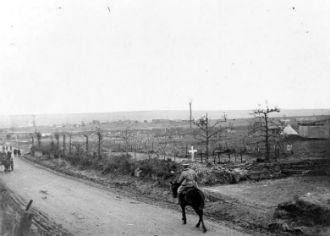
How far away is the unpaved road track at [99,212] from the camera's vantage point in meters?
13.4

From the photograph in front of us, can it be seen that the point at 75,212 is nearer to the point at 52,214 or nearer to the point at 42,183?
the point at 52,214

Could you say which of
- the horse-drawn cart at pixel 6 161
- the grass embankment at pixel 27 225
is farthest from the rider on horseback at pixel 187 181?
the horse-drawn cart at pixel 6 161

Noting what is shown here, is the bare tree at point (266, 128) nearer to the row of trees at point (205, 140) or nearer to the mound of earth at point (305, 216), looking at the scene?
the row of trees at point (205, 140)

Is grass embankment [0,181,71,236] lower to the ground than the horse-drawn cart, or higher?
higher

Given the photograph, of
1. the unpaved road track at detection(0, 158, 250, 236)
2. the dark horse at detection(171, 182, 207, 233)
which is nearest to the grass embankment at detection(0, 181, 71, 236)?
the unpaved road track at detection(0, 158, 250, 236)

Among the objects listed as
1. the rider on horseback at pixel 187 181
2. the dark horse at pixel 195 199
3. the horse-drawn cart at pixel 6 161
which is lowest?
the horse-drawn cart at pixel 6 161

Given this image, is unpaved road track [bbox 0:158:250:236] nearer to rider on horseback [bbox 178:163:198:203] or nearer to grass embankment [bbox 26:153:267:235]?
grass embankment [bbox 26:153:267:235]

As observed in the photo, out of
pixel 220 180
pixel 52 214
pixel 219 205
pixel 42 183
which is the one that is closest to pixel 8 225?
pixel 52 214

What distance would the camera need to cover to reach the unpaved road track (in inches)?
528

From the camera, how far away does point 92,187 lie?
77.6 feet

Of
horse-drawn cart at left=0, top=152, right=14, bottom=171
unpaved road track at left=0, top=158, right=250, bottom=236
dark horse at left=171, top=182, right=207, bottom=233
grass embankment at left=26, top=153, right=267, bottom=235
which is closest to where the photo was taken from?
dark horse at left=171, top=182, right=207, bottom=233

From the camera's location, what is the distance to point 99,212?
16.5m

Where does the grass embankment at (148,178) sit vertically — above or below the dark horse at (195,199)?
below

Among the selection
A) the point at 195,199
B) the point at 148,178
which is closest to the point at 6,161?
the point at 148,178
